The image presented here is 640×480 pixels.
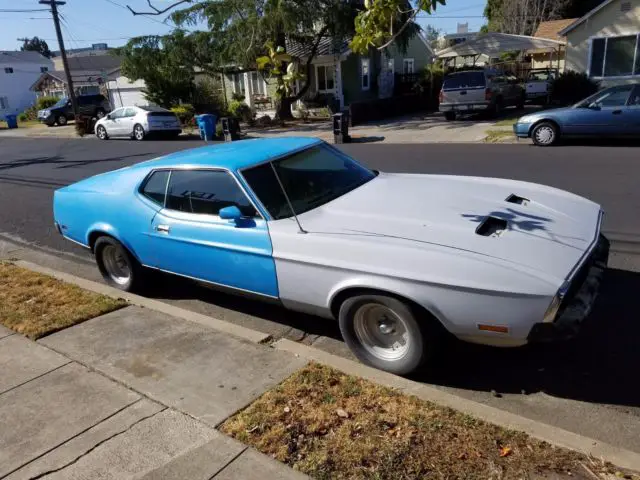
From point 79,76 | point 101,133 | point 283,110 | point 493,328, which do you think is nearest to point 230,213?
point 493,328

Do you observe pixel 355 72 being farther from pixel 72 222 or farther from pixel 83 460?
pixel 83 460

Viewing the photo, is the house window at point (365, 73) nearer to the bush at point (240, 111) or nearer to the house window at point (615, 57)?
the bush at point (240, 111)

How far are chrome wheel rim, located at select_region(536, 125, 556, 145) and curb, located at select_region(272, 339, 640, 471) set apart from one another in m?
10.7

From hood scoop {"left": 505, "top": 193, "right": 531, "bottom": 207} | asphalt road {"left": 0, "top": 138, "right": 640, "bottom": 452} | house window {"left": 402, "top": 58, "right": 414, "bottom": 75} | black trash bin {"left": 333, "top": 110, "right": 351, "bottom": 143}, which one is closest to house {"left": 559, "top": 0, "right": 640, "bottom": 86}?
black trash bin {"left": 333, "top": 110, "right": 351, "bottom": 143}

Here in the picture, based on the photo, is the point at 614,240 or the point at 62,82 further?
the point at 62,82

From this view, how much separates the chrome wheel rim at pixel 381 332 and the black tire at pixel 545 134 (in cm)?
1074

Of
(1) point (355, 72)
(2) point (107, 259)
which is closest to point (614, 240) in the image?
(2) point (107, 259)

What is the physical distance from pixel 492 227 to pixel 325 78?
984 inches

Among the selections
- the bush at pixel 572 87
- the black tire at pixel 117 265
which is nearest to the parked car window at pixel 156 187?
the black tire at pixel 117 265

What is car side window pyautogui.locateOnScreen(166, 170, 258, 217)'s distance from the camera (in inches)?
157

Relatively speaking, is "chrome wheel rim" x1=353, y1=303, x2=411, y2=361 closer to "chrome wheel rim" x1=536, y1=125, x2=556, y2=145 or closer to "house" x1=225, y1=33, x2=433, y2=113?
"chrome wheel rim" x1=536, y1=125, x2=556, y2=145

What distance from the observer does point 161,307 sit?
15.7 ft

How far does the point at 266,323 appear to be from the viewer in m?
4.44

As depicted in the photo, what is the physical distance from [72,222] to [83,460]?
3.19 metres
